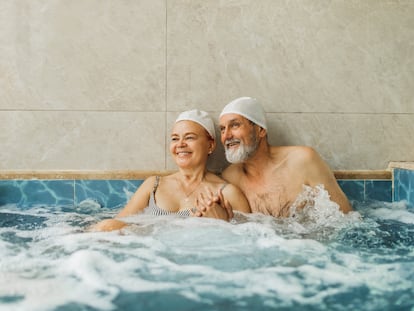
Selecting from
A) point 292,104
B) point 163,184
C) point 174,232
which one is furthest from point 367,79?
point 174,232

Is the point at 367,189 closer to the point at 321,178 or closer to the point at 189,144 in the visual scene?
the point at 321,178

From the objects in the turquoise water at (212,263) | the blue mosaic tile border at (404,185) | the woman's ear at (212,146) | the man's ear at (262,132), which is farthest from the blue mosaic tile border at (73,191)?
the man's ear at (262,132)

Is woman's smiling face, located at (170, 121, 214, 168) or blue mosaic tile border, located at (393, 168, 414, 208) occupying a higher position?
woman's smiling face, located at (170, 121, 214, 168)

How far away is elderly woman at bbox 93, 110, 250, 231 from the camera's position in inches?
111

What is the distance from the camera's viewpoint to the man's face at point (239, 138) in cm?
285

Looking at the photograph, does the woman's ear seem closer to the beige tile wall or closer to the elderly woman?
the elderly woman

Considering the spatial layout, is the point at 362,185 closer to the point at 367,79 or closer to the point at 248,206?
the point at 367,79

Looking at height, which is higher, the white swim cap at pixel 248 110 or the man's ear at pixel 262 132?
the white swim cap at pixel 248 110

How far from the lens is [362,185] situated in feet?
11.0

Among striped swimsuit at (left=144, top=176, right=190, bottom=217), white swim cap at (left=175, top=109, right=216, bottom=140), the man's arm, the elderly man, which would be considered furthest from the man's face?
striped swimsuit at (left=144, top=176, right=190, bottom=217)

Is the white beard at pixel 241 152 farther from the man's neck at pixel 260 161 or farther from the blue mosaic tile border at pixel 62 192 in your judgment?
the blue mosaic tile border at pixel 62 192

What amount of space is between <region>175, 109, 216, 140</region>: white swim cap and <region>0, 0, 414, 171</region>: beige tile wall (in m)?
0.27

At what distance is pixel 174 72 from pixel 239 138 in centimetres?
80

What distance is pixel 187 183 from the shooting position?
2961 millimetres
